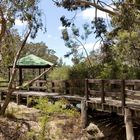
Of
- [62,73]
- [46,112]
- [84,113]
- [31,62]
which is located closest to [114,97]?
[84,113]

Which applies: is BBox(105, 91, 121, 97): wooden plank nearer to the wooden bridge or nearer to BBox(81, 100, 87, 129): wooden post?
the wooden bridge

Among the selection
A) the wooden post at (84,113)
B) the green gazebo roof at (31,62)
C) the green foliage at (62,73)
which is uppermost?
the green gazebo roof at (31,62)

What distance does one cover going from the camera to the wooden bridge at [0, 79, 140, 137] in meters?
14.8

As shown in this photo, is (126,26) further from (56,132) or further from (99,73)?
(56,132)

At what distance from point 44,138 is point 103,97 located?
3382mm

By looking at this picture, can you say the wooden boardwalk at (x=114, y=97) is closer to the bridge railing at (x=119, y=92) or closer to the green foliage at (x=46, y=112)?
the bridge railing at (x=119, y=92)

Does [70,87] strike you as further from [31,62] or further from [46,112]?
[31,62]

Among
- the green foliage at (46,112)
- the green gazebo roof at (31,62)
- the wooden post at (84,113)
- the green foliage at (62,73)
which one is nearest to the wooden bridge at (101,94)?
the wooden post at (84,113)

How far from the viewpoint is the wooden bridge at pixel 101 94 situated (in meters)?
14.8

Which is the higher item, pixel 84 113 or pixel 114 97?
Answer: pixel 114 97

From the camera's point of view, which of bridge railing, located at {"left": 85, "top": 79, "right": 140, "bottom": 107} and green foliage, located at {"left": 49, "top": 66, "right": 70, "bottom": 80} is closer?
bridge railing, located at {"left": 85, "top": 79, "right": 140, "bottom": 107}

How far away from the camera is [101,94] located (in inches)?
669

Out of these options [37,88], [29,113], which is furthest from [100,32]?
[29,113]

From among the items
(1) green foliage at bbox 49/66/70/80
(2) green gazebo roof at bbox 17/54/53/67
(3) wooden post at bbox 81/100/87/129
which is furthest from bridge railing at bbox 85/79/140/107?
(2) green gazebo roof at bbox 17/54/53/67
